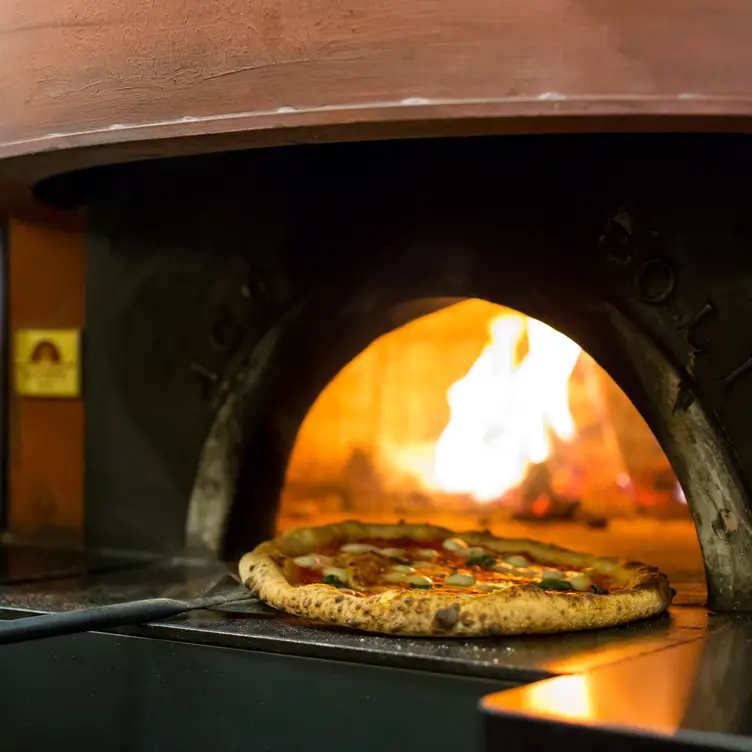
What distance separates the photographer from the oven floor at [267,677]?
4.08ft

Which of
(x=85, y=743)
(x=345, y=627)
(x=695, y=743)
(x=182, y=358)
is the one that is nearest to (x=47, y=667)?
(x=85, y=743)

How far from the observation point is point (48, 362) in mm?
2490

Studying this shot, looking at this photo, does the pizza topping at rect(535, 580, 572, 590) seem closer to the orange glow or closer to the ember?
the orange glow

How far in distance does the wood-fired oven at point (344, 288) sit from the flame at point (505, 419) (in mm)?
107

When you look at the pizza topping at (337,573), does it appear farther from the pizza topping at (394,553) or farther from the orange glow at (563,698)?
the orange glow at (563,698)

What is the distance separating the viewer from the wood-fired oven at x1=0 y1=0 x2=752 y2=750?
128cm

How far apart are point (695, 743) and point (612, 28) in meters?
0.74

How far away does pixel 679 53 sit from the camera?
1275mm

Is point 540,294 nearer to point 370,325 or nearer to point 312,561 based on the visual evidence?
point 370,325

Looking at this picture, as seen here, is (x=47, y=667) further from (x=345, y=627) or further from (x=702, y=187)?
(x=702, y=187)

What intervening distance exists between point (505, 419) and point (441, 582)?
1233 millimetres

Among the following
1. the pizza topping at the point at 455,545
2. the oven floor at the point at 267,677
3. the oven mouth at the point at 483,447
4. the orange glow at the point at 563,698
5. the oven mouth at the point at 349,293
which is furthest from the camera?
the oven mouth at the point at 483,447

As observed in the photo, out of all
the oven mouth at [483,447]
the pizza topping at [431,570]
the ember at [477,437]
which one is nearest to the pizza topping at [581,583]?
the pizza topping at [431,570]

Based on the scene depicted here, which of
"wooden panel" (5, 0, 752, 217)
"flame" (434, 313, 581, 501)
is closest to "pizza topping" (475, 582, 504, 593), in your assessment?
"wooden panel" (5, 0, 752, 217)
